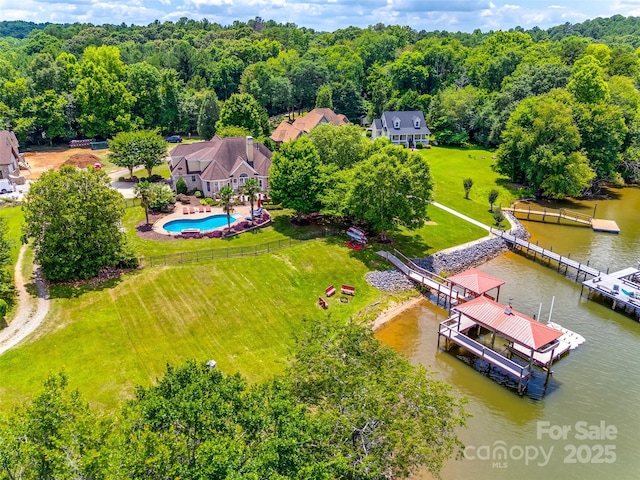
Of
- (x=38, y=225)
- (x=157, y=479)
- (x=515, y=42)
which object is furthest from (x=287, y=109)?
(x=157, y=479)

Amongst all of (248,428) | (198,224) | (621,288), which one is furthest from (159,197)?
(621,288)

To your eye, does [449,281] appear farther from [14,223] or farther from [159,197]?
[14,223]

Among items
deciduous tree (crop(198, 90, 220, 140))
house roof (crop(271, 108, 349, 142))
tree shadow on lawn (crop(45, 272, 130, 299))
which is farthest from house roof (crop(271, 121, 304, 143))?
tree shadow on lawn (crop(45, 272, 130, 299))

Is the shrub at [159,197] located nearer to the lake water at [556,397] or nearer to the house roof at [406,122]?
the lake water at [556,397]

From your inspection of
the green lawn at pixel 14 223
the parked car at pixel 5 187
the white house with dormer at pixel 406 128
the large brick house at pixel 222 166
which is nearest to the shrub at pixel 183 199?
the large brick house at pixel 222 166

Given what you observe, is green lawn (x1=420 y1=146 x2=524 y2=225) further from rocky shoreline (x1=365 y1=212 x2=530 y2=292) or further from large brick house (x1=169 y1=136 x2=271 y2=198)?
large brick house (x1=169 y1=136 x2=271 y2=198)

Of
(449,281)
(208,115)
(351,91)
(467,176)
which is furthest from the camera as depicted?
(351,91)
